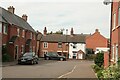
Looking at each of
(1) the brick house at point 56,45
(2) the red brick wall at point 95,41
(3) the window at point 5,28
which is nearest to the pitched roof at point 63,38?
(1) the brick house at point 56,45

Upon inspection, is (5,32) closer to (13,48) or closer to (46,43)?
(13,48)

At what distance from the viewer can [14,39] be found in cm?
4547

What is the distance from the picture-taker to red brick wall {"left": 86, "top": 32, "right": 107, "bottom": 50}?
85.0m

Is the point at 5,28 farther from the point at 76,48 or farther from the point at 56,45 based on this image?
the point at 76,48

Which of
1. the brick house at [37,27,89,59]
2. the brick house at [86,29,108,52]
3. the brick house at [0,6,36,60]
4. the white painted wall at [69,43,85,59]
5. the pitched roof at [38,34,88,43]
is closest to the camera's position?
the brick house at [0,6,36,60]

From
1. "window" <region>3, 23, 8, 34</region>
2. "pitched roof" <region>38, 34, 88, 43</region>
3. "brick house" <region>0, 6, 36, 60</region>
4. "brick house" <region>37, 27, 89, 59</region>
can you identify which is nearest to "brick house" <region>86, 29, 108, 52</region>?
"pitched roof" <region>38, 34, 88, 43</region>

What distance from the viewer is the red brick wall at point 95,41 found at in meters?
85.0

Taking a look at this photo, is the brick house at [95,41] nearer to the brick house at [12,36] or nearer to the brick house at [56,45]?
the brick house at [56,45]

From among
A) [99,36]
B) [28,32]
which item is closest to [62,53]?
[99,36]

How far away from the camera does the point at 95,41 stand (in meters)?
85.8

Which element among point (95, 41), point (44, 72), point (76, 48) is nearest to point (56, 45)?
point (76, 48)

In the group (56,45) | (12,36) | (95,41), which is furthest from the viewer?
(95,41)

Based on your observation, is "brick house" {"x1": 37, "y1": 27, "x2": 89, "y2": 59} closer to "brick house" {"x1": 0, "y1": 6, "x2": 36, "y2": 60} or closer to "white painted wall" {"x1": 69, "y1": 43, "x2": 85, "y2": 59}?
"white painted wall" {"x1": 69, "y1": 43, "x2": 85, "y2": 59}

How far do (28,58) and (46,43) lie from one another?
42.7 metres
